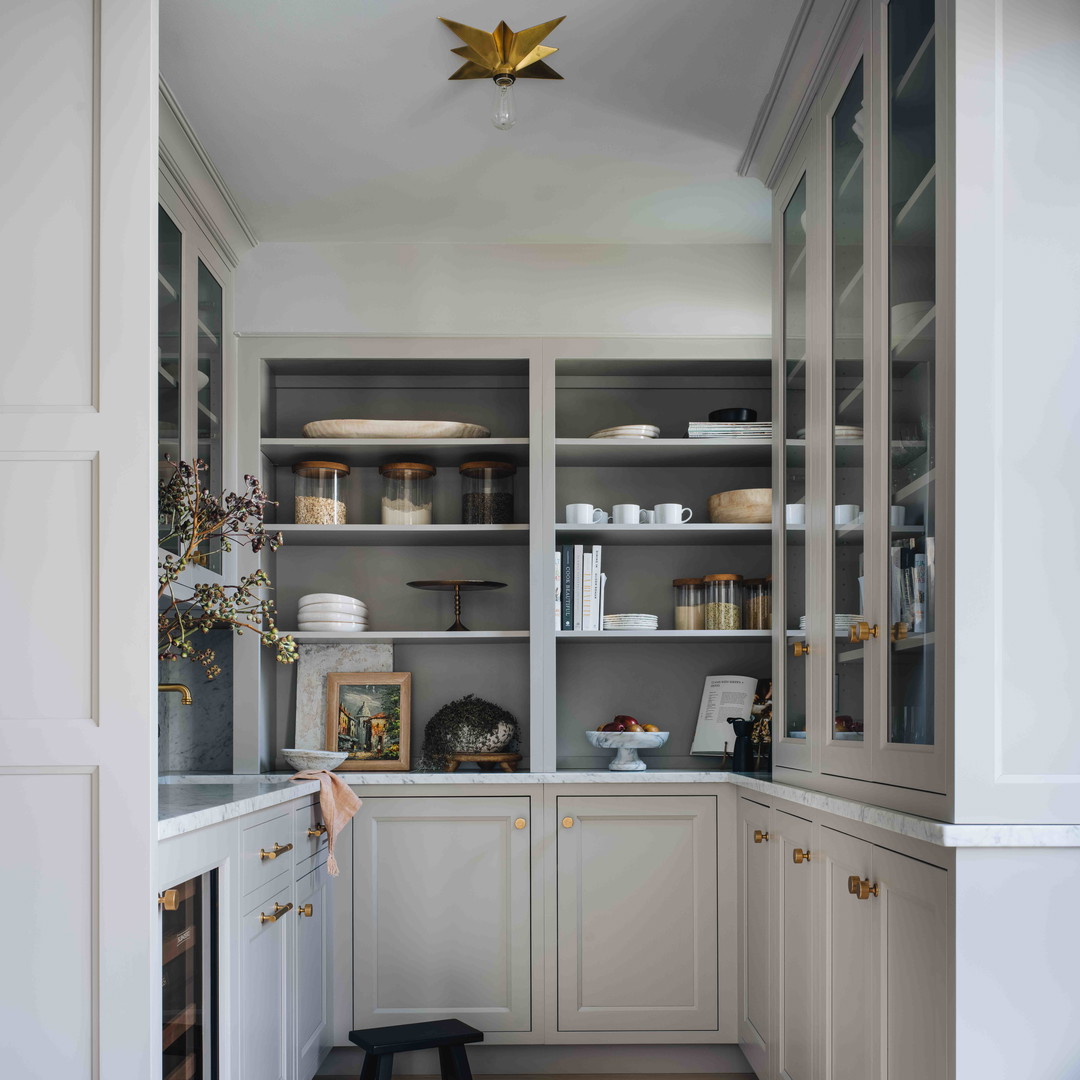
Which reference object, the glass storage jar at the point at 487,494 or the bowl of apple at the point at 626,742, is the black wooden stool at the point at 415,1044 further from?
the glass storage jar at the point at 487,494

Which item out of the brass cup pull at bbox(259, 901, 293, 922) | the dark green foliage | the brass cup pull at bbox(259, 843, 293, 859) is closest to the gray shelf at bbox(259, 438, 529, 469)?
the dark green foliage

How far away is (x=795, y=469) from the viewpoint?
9.86 ft

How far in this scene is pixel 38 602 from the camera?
1997 millimetres

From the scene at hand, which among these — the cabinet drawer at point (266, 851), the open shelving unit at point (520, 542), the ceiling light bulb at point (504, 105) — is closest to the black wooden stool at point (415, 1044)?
the cabinet drawer at point (266, 851)

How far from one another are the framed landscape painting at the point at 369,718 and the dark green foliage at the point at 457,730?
9cm

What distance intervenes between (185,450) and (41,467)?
1.22m

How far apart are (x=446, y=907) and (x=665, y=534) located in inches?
56.5

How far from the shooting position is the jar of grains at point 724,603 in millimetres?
3947

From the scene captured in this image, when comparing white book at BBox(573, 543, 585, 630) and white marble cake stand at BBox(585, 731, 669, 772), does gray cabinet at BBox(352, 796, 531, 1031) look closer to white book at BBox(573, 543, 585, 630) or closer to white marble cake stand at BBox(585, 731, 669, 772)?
white marble cake stand at BBox(585, 731, 669, 772)

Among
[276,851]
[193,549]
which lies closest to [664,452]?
[193,549]

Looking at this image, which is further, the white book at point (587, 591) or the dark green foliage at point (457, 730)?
the dark green foliage at point (457, 730)

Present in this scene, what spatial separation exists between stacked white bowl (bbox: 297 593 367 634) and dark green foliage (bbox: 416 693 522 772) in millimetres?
459

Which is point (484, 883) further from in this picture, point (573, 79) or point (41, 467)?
point (573, 79)

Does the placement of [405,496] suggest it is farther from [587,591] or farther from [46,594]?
[46,594]
